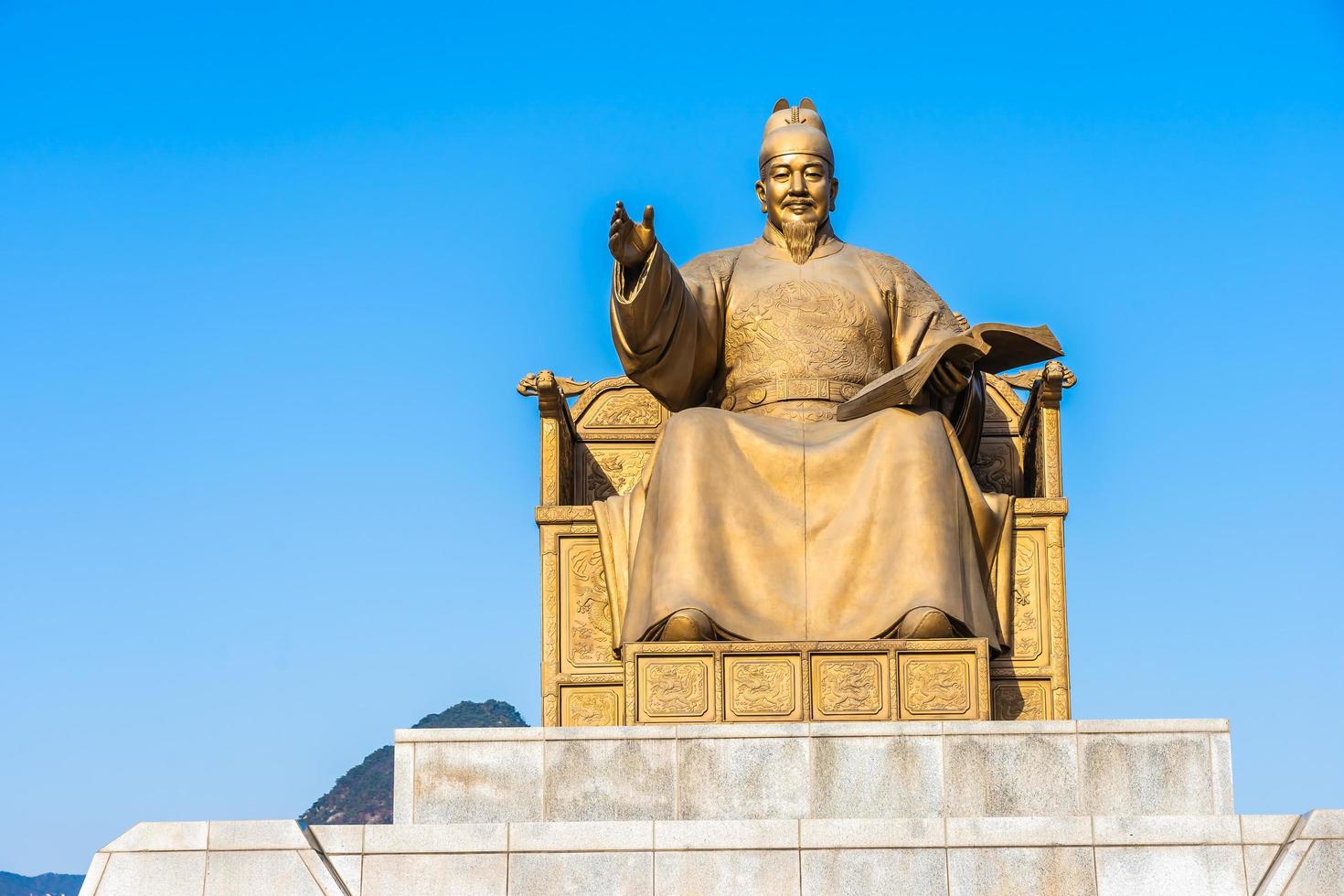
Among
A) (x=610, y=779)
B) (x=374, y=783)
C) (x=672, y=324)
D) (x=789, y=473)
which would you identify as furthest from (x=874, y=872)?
(x=374, y=783)

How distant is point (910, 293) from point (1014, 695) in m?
2.23

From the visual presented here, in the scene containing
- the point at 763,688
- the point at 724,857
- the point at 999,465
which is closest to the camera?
the point at 724,857

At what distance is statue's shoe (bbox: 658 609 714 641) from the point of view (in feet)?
30.3

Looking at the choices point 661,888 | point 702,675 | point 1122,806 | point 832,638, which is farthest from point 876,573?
point 661,888

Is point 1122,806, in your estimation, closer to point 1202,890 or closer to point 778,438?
point 1202,890

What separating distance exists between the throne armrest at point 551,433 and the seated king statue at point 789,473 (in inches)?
15.0

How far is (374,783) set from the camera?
94.6 ft

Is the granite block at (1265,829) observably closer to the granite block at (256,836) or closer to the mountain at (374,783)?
the granite block at (256,836)

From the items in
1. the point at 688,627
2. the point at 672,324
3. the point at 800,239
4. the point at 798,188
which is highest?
the point at 798,188

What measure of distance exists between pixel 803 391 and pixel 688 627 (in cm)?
178

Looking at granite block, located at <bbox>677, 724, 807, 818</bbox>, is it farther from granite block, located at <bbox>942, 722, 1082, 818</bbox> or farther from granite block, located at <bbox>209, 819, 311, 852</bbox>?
granite block, located at <bbox>209, 819, 311, 852</bbox>

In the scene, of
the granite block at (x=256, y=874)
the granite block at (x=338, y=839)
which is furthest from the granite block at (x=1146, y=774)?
the granite block at (x=256, y=874)

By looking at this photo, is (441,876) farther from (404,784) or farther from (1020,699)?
(1020,699)

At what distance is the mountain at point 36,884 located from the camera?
3012 cm
